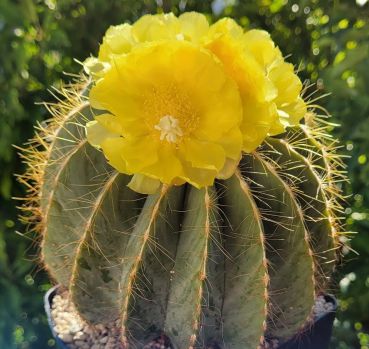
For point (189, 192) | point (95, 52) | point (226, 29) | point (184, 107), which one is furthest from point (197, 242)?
point (95, 52)

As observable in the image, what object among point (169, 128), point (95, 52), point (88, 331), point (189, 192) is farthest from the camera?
point (95, 52)

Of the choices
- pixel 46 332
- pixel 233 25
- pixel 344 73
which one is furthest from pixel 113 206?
pixel 46 332

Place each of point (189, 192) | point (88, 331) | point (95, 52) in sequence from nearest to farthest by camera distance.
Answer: point (189, 192), point (88, 331), point (95, 52)

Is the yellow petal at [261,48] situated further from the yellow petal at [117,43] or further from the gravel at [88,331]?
the gravel at [88,331]

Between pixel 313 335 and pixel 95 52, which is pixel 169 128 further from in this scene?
pixel 95 52

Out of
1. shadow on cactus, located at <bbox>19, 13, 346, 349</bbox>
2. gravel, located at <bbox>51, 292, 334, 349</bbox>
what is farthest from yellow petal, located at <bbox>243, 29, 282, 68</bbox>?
gravel, located at <bbox>51, 292, 334, 349</bbox>

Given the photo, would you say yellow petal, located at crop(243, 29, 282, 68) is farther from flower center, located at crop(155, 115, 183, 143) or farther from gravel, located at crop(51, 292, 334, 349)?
gravel, located at crop(51, 292, 334, 349)

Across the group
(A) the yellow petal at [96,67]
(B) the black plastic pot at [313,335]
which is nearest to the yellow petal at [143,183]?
(A) the yellow petal at [96,67]

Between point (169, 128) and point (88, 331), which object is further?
point (88, 331)
